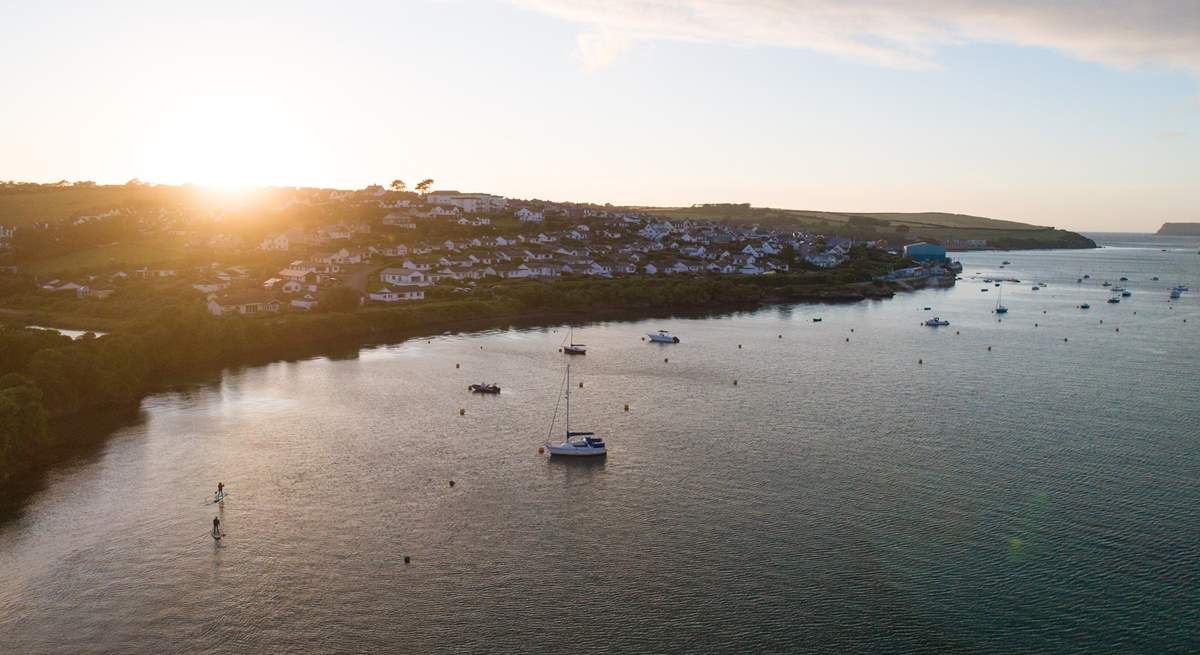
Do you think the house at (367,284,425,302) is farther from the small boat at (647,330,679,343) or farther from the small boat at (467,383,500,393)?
the small boat at (467,383,500,393)

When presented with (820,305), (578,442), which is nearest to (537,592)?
(578,442)

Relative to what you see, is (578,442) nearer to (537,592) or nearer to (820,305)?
(537,592)

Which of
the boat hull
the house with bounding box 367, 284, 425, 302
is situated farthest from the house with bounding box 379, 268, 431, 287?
the boat hull

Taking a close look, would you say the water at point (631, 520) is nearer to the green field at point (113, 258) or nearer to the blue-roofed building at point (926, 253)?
the green field at point (113, 258)

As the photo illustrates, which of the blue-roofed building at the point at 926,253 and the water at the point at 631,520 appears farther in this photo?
the blue-roofed building at the point at 926,253

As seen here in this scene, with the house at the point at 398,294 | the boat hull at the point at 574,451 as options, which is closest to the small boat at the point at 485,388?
the boat hull at the point at 574,451

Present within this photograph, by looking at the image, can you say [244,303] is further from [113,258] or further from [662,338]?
[113,258]
